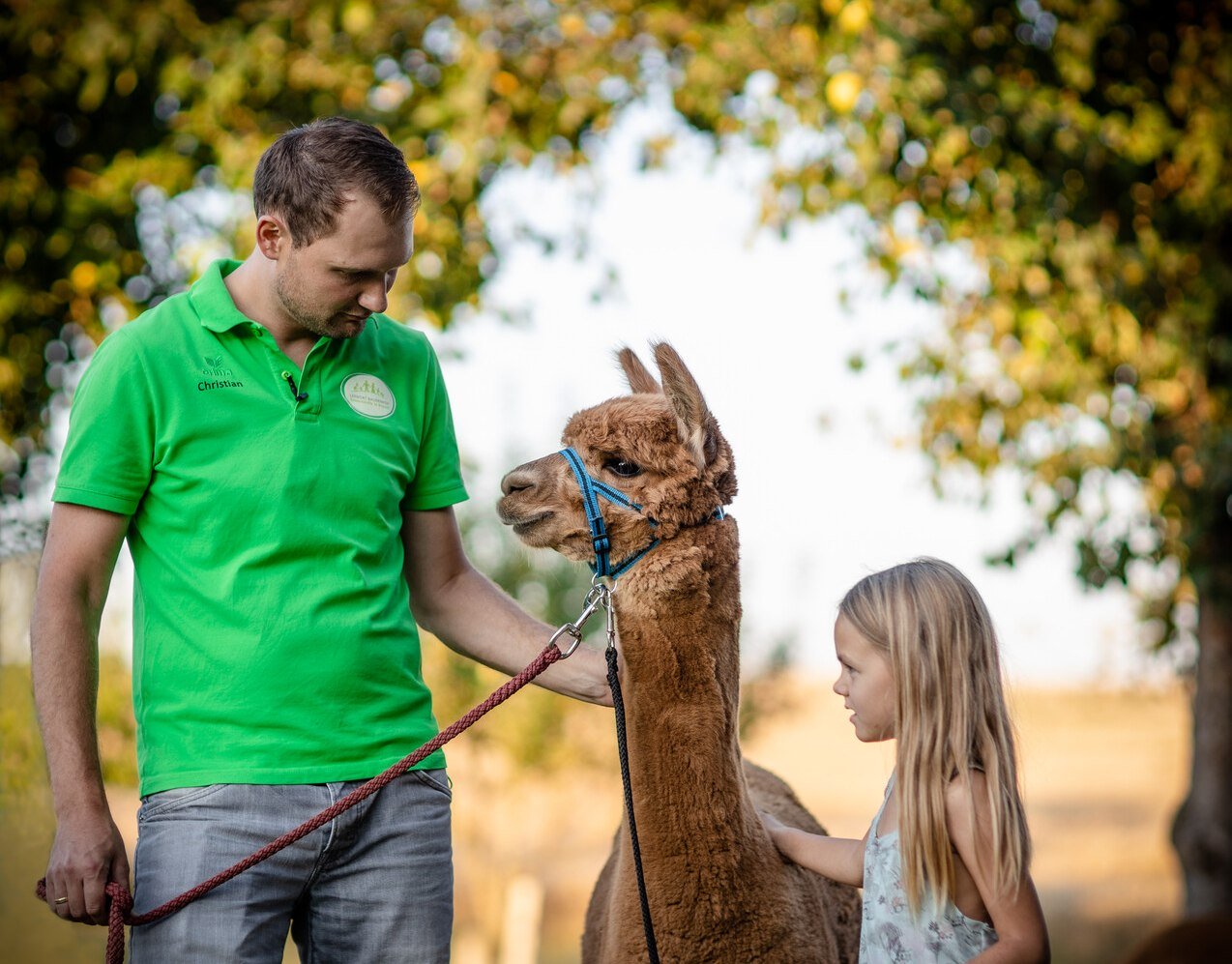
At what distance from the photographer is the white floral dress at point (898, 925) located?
204 cm

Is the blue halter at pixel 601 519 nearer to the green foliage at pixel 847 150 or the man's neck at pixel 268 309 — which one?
the man's neck at pixel 268 309

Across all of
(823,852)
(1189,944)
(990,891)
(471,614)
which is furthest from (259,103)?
(1189,944)

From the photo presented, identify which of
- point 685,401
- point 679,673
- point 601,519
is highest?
point 685,401

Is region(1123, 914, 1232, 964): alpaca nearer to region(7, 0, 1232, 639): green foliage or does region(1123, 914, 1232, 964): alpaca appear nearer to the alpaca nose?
the alpaca nose

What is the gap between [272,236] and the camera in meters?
2.17

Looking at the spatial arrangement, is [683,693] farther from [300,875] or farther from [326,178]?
[326,178]

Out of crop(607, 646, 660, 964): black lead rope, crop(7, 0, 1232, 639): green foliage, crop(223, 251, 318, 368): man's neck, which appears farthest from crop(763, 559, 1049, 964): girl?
crop(7, 0, 1232, 639): green foliage

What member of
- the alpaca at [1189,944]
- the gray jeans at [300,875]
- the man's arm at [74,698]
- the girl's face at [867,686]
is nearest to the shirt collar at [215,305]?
the man's arm at [74,698]

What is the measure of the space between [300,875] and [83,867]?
13.4 inches

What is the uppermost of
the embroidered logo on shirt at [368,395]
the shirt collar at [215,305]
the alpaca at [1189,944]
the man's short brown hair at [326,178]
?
the man's short brown hair at [326,178]

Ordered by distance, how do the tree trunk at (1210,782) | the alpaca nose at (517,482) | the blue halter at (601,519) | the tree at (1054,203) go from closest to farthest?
the blue halter at (601,519) → the alpaca nose at (517,482) → the tree at (1054,203) → the tree trunk at (1210,782)

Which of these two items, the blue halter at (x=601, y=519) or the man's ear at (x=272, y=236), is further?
the blue halter at (x=601, y=519)

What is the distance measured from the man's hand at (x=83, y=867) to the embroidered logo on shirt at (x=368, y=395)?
2.68 ft

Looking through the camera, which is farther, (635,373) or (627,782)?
(635,373)
